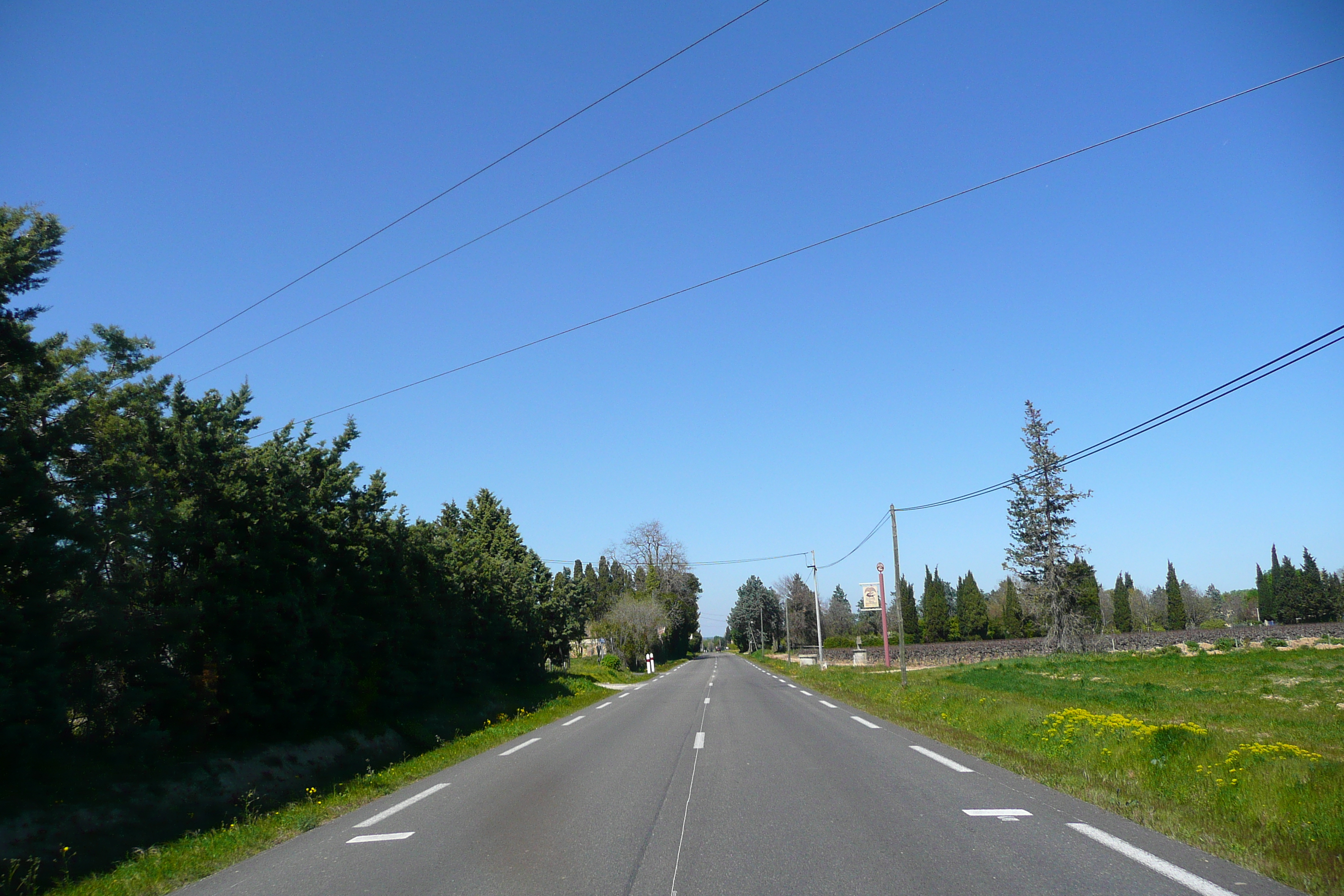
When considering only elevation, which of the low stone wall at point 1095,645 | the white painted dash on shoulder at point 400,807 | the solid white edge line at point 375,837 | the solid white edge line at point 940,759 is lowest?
Answer: the low stone wall at point 1095,645

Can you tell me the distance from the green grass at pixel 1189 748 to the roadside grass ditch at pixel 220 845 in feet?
27.2

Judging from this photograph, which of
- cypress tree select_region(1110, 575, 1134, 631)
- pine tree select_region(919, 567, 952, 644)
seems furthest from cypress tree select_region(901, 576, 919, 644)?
cypress tree select_region(1110, 575, 1134, 631)

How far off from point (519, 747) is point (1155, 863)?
11377mm

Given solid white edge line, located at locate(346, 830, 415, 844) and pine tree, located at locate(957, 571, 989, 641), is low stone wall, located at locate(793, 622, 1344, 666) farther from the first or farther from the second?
solid white edge line, located at locate(346, 830, 415, 844)

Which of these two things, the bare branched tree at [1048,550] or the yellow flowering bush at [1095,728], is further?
the bare branched tree at [1048,550]

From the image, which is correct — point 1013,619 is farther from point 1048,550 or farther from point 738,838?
point 738,838

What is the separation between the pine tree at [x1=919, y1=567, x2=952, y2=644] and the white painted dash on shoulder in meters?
99.5

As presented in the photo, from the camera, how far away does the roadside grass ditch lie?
243 inches

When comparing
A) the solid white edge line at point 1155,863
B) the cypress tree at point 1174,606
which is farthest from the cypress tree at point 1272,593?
the solid white edge line at point 1155,863

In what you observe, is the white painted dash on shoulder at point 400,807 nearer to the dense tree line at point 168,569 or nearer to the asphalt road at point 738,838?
the asphalt road at point 738,838

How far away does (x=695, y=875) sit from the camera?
17.6 feet

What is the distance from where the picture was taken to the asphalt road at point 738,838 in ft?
16.8

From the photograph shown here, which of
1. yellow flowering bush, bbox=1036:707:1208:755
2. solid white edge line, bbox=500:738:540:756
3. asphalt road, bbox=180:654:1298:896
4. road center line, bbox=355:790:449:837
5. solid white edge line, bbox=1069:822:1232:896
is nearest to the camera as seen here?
solid white edge line, bbox=1069:822:1232:896

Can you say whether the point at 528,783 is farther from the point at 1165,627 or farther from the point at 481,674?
the point at 1165,627
